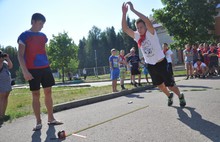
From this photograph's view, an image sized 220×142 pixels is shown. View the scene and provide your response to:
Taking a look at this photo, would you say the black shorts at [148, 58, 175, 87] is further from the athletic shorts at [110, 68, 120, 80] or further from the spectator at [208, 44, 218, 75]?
the spectator at [208, 44, 218, 75]

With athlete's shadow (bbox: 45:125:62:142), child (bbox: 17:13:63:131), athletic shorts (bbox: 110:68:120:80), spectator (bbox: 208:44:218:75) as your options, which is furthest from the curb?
spectator (bbox: 208:44:218:75)

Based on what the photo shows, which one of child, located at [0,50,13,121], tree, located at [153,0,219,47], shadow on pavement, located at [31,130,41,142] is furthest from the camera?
tree, located at [153,0,219,47]

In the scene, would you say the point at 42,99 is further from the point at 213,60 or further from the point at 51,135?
the point at 213,60

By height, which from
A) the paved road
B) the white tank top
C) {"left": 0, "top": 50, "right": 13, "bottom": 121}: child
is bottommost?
the paved road

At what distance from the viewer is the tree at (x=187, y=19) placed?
1281 inches

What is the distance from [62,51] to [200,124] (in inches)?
1718

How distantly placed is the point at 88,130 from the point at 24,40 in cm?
208

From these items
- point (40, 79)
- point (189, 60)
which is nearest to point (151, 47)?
point (40, 79)

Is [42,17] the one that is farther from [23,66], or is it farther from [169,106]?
[169,106]

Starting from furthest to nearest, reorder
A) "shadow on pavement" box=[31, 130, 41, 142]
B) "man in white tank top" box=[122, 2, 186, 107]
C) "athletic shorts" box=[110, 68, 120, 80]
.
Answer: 1. "athletic shorts" box=[110, 68, 120, 80]
2. "man in white tank top" box=[122, 2, 186, 107]
3. "shadow on pavement" box=[31, 130, 41, 142]

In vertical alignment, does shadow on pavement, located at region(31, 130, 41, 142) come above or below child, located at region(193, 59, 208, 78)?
below

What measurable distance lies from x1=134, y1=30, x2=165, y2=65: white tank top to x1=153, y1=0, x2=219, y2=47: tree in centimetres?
2830

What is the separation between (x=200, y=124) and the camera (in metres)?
4.27

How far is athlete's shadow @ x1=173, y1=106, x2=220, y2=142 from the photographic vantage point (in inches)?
144
